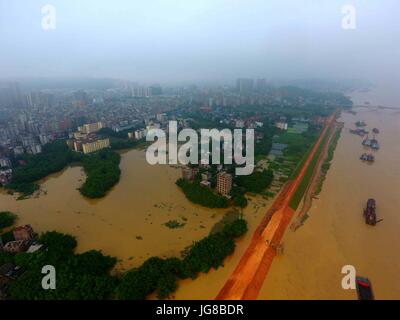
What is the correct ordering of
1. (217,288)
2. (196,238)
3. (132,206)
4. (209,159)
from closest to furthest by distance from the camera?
(217,288)
(196,238)
(132,206)
(209,159)

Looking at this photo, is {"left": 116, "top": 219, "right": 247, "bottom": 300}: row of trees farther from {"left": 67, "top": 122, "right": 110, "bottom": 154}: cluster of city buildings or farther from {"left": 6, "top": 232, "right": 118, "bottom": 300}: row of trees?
A: {"left": 67, "top": 122, "right": 110, "bottom": 154}: cluster of city buildings

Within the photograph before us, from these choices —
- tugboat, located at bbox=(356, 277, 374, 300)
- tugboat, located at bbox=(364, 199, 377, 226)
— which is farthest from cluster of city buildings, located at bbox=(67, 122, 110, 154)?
tugboat, located at bbox=(356, 277, 374, 300)

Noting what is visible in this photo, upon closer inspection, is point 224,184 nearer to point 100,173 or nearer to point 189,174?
point 189,174

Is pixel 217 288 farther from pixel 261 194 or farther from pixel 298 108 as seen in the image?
pixel 298 108

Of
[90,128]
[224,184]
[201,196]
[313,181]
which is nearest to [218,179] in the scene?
[224,184]
